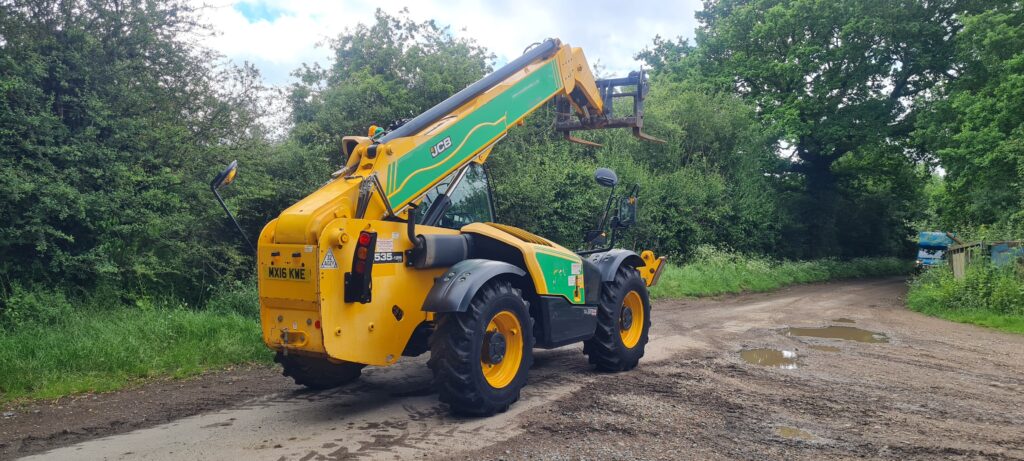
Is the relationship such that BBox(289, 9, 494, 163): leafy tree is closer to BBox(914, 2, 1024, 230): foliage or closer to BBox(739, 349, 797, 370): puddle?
BBox(739, 349, 797, 370): puddle

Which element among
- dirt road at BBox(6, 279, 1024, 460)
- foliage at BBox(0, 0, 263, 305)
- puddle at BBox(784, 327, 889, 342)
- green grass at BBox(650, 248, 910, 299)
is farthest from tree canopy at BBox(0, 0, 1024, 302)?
puddle at BBox(784, 327, 889, 342)

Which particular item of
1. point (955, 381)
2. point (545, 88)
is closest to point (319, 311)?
point (545, 88)

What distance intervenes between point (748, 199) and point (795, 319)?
37.3 feet

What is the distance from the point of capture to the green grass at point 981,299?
12156 mm

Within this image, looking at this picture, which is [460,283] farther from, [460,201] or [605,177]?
[605,177]

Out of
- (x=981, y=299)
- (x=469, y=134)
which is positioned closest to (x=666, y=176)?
(x=981, y=299)

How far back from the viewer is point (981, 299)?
43.6 feet

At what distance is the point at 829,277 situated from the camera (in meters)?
24.6

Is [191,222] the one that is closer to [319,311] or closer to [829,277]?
[319,311]

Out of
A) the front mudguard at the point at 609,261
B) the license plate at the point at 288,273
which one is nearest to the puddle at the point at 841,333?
the front mudguard at the point at 609,261

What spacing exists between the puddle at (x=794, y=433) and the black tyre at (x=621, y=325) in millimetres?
2192

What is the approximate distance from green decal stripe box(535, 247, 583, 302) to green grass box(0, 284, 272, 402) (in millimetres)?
3880

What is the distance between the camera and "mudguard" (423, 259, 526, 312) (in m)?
5.09

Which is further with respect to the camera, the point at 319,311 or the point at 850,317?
the point at 850,317
